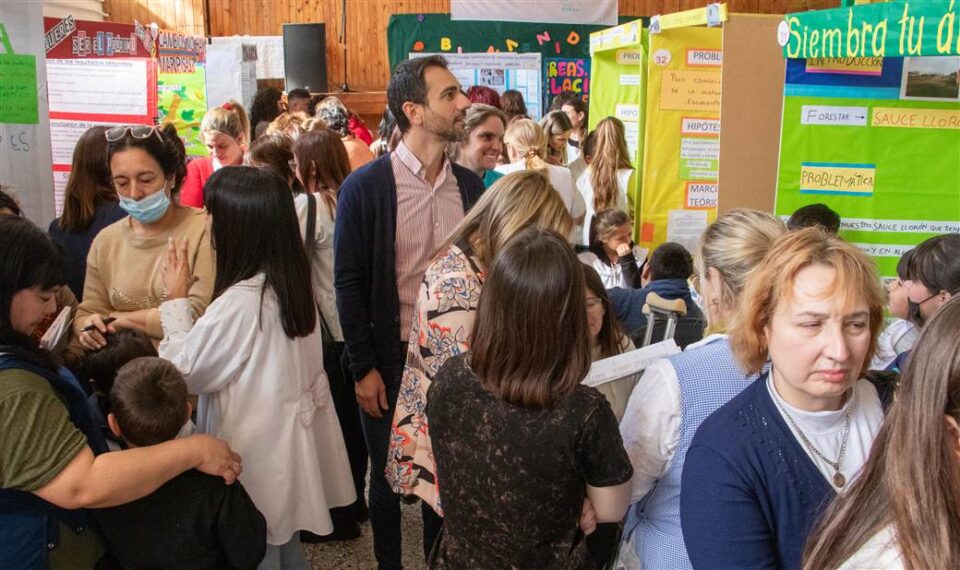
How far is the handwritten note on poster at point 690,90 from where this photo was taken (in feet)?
14.8

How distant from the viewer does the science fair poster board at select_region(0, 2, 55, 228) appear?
9.04ft

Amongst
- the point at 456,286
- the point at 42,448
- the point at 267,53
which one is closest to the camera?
the point at 42,448

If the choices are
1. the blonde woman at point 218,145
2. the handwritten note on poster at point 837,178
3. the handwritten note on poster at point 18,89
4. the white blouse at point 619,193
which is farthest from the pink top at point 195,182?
the handwritten note on poster at point 837,178

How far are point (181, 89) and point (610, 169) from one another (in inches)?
124

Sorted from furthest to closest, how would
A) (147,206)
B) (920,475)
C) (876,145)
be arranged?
(876,145) → (147,206) → (920,475)

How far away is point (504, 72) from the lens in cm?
1015

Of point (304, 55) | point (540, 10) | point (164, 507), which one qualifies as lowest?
→ point (164, 507)

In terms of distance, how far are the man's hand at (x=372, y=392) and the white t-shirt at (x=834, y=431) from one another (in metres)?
1.34

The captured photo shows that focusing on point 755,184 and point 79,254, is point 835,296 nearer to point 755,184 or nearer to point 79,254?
point 79,254

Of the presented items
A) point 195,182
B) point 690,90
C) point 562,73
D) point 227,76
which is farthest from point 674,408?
point 562,73

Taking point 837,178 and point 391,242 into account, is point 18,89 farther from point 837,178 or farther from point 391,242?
point 837,178

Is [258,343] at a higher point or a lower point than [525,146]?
lower

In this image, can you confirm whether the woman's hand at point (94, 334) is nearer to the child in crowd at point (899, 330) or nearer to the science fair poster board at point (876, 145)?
the child in crowd at point (899, 330)

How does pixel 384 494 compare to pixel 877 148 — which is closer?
pixel 384 494
